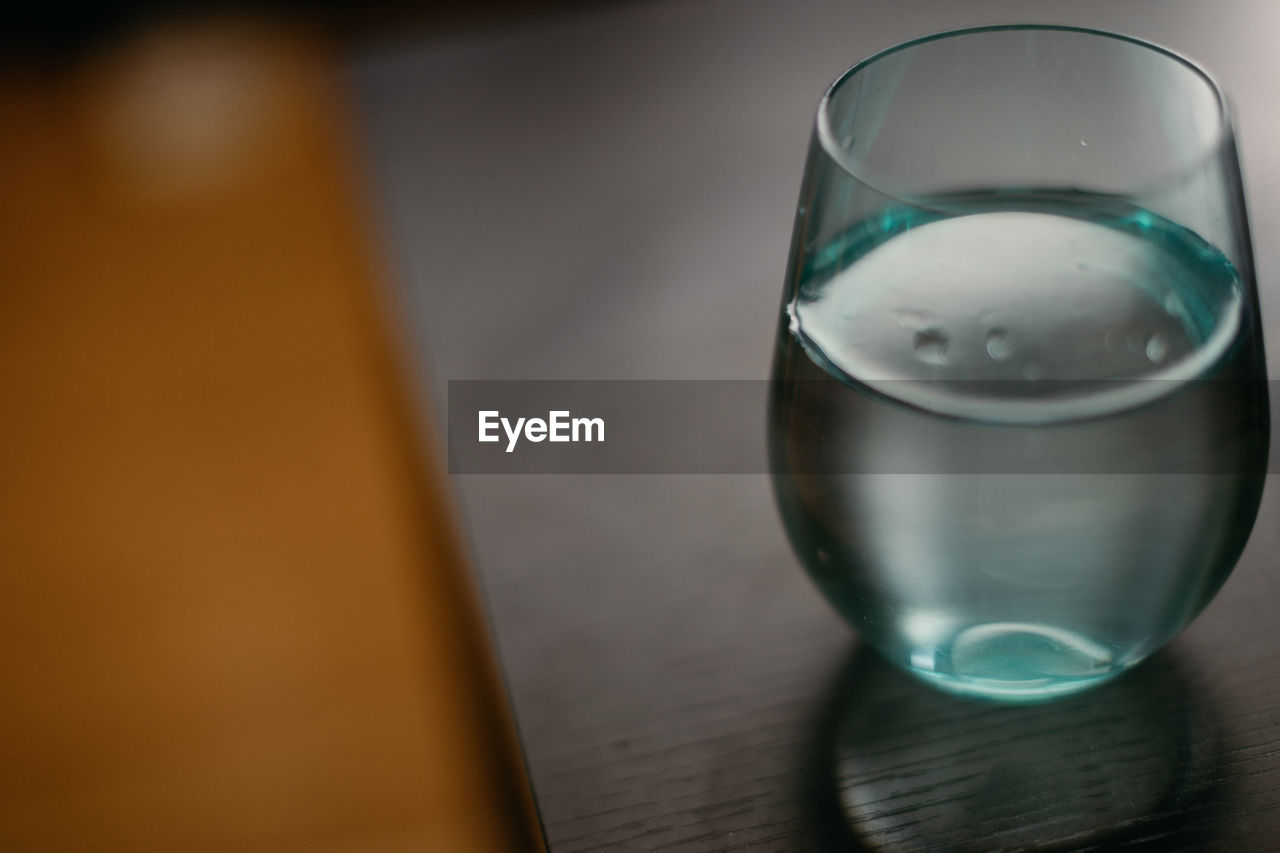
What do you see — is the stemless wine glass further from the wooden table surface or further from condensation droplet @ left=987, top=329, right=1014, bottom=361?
the wooden table surface

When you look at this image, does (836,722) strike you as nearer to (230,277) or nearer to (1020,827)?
(1020,827)

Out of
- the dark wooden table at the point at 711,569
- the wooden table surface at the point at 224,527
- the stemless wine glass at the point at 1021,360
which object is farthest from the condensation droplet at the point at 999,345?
the wooden table surface at the point at 224,527

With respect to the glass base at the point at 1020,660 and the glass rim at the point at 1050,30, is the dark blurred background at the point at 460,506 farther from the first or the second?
the glass rim at the point at 1050,30

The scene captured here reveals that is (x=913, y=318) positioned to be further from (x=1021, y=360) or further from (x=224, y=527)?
(x=224, y=527)

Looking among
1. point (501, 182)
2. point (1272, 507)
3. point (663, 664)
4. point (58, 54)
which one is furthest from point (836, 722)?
point (58, 54)

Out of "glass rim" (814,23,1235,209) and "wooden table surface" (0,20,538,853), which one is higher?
"glass rim" (814,23,1235,209)

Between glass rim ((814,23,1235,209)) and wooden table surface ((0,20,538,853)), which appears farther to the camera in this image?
wooden table surface ((0,20,538,853))

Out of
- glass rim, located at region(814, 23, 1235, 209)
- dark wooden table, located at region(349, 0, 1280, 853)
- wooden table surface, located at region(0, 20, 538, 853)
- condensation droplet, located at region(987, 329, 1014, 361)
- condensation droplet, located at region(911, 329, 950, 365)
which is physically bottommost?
wooden table surface, located at region(0, 20, 538, 853)

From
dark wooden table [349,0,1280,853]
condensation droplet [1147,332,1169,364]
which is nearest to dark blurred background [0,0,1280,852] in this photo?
dark wooden table [349,0,1280,853]
